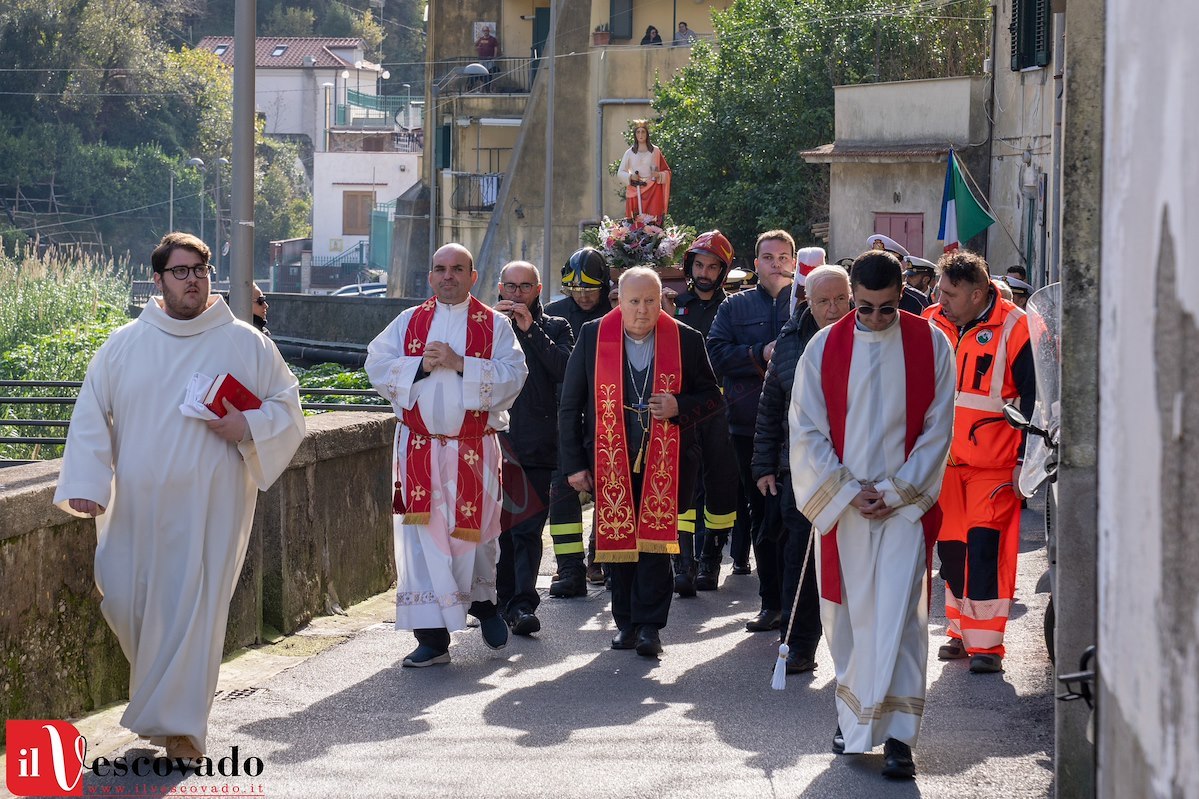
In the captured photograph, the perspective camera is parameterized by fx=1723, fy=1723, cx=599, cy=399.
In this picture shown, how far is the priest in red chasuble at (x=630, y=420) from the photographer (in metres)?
9.02

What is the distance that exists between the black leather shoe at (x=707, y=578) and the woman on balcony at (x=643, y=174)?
10.2 m

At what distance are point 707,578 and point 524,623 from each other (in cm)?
189

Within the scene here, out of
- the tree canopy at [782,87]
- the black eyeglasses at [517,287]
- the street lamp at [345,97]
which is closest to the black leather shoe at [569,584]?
the black eyeglasses at [517,287]

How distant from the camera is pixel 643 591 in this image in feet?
29.0

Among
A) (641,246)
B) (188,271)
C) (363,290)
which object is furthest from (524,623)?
(363,290)

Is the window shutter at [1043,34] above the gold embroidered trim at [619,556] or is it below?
above

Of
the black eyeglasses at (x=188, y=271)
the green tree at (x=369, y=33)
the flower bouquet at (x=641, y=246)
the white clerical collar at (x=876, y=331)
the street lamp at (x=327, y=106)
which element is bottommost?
the white clerical collar at (x=876, y=331)

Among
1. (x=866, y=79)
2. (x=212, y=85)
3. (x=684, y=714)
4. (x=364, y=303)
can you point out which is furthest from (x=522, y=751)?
(x=212, y=85)

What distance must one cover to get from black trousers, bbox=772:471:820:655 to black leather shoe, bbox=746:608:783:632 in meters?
0.89

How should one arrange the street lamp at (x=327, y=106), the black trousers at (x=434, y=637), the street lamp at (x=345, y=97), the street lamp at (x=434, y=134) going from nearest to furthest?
1. the black trousers at (x=434, y=637)
2. the street lamp at (x=434, y=134)
3. the street lamp at (x=345, y=97)
4. the street lamp at (x=327, y=106)

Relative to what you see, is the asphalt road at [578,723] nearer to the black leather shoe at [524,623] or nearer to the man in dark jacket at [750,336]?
the black leather shoe at [524,623]

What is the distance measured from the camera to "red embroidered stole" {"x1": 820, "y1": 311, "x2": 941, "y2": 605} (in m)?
6.82

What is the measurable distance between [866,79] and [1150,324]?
30.5 m

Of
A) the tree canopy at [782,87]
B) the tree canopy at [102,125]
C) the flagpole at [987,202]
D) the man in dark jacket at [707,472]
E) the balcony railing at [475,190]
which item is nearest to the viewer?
the man in dark jacket at [707,472]
